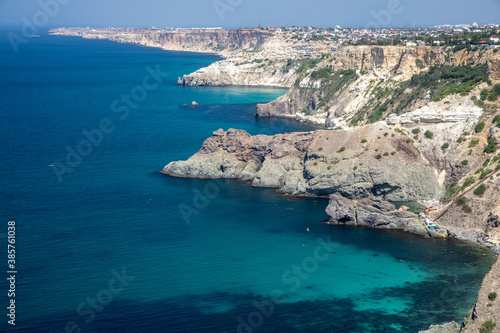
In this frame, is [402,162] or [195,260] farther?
[402,162]

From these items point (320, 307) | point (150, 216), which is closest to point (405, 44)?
point (150, 216)

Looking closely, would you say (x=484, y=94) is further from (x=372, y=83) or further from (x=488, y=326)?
(x=488, y=326)

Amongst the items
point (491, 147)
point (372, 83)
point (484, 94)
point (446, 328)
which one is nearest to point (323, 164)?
point (491, 147)

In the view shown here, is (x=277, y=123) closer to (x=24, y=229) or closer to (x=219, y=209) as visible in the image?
(x=219, y=209)

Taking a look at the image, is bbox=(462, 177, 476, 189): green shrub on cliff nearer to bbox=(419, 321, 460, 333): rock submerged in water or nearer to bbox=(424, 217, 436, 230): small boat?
bbox=(424, 217, 436, 230): small boat

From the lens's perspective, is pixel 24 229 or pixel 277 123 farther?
pixel 277 123
